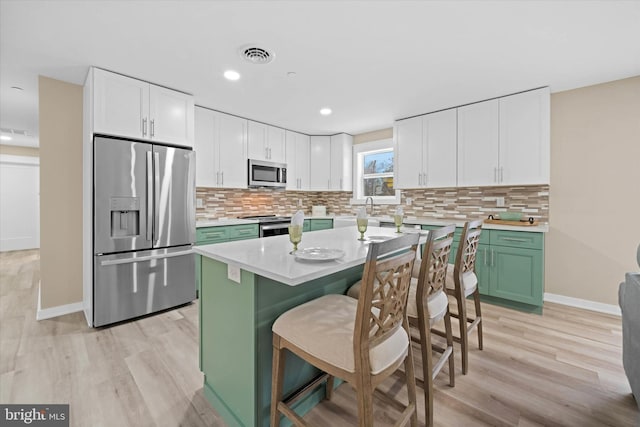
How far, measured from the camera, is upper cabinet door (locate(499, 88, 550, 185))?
9.89 feet

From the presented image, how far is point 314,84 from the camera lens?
9.64ft

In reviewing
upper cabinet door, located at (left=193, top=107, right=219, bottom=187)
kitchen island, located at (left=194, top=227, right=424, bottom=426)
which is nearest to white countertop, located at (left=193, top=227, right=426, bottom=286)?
kitchen island, located at (left=194, top=227, right=424, bottom=426)

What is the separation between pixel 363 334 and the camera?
100 centimetres

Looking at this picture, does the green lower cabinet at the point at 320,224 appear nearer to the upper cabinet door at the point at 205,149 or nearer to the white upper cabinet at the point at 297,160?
the white upper cabinet at the point at 297,160

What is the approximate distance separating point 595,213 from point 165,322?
459cm

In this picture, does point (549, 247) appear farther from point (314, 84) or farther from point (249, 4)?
point (249, 4)

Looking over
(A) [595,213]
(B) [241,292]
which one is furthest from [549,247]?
(B) [241,292]

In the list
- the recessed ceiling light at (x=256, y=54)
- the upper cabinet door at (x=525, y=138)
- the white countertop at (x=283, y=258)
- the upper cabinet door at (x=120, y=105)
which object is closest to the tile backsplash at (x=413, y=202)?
the upper cabinet door at (x=525, y=138)

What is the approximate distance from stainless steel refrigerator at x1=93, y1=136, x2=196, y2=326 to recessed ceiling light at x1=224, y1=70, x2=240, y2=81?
3.01 ft

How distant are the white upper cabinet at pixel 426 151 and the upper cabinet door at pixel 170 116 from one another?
2.85m

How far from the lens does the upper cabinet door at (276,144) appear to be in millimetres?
4461

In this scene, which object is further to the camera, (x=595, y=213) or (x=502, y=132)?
(x=502, y=132)

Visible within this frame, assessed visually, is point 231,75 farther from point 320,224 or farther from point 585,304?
point 585,304

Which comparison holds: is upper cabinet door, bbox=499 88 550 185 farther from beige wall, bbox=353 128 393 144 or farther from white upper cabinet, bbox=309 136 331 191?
white upper cabinet, bbox=309 136 331 191
